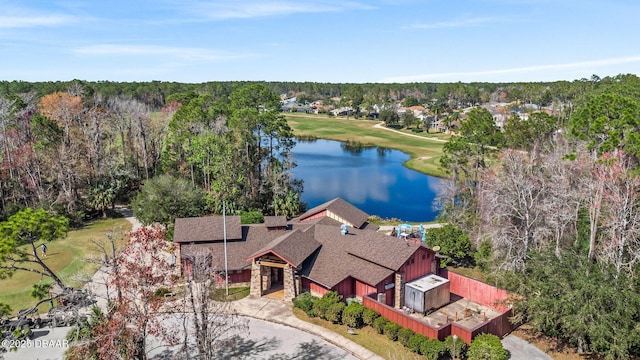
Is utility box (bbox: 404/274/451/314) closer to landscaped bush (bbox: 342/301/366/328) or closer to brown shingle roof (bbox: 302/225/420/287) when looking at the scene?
brown shingle roof (bbox: 302/225/420/287)

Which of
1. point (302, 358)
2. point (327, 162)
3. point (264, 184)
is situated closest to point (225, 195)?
point (264, 184)

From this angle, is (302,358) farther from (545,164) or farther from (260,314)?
(545,164)

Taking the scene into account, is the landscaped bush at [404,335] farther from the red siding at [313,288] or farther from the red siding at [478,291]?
the red siding at [478,291]

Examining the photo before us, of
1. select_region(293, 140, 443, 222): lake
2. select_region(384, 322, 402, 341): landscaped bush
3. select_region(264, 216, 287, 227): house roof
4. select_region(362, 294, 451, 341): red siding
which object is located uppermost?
select_region(264, 216, 287, 227): house roof

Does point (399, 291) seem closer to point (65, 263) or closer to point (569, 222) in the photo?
point (569, 222)

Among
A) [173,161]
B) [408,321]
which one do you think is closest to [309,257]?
[408,321]

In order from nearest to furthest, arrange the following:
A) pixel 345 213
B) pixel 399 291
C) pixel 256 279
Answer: pixel 399 291, pixel 256 279, pixel 345 213

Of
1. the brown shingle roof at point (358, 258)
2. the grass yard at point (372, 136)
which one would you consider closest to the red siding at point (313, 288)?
the brown shingle roof at point (358, 258)

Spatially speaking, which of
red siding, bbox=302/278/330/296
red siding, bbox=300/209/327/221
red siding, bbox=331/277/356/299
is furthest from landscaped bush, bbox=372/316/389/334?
red siding, bbox=300/209/327/221
